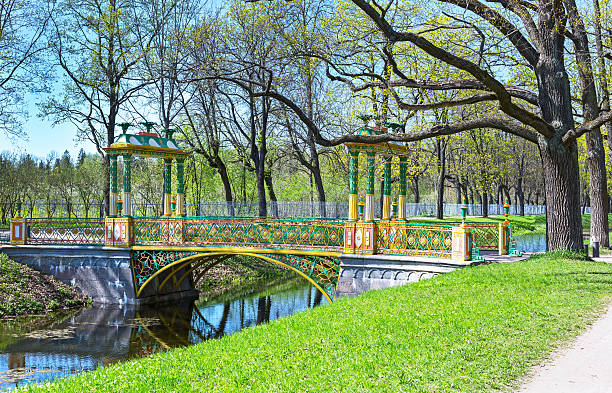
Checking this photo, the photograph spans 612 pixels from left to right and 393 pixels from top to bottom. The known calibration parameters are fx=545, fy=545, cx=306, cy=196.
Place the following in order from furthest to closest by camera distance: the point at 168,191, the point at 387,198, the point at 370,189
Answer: the point at 168,191 → the point at 387,198 → the point at 370,189

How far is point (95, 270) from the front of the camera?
68.7ft

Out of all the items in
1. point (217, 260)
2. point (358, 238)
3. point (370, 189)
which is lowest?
point (217, 260)

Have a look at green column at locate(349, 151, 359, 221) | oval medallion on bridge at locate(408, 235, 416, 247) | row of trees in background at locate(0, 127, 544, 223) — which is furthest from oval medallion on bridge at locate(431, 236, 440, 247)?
row of trees in background at locate(0, 127, 544, 223)

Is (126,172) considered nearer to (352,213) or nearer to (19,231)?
(19,231)

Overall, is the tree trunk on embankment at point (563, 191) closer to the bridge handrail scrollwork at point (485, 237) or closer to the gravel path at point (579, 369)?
the bridge handrail scrollwork at point (485, 237)

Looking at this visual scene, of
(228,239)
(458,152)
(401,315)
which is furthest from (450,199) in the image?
(401,315)

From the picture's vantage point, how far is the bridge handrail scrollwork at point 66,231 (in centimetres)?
2131

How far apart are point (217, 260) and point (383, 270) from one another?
10326mm

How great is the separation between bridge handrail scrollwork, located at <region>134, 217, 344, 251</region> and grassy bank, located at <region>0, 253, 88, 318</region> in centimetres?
338

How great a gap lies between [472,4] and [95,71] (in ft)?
70.9

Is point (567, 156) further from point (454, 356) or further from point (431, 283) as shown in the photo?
point (454, 356)

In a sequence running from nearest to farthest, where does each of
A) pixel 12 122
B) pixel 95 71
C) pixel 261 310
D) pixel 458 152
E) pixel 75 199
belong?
1. pixel 261 310
2. pixel 12 122
3. pixel 95 71
4. pixel 458 152
5. pixel 75 199

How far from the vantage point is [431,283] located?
11.7 metres

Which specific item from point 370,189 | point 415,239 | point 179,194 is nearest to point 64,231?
point 179,194
